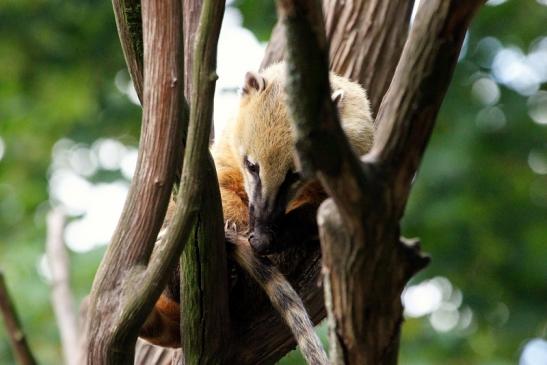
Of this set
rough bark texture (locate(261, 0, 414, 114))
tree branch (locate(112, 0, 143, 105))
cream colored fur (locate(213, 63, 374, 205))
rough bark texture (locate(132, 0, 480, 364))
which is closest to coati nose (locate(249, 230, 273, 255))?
cream colored fur (locate(213, 63, 374, 205))

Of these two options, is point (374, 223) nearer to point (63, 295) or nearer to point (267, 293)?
point (267, 293)

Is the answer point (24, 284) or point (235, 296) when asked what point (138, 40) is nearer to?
point (235, 296)

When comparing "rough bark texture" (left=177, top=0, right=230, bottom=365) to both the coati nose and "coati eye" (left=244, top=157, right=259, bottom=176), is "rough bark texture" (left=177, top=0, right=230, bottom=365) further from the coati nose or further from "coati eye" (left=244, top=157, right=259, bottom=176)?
"coati eye" (left=244, top=157, right=259, bottom=176)

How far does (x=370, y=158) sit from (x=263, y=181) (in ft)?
5.44

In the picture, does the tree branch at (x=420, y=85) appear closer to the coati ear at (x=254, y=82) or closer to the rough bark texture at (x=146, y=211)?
the rough bark texture at (x=146, y=211)

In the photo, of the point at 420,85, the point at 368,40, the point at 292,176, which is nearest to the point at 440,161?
the point at 368,40

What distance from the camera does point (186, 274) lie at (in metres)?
2.82

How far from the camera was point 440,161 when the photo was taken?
7375mm

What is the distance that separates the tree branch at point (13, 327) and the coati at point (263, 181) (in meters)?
0.91

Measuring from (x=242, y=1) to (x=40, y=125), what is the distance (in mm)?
2259

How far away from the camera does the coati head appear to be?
3330mm

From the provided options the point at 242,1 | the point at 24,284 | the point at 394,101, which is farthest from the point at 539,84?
the point at 394,101

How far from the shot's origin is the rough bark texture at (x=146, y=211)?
2.59 m

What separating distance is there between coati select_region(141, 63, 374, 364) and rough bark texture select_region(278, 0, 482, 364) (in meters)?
0.96
